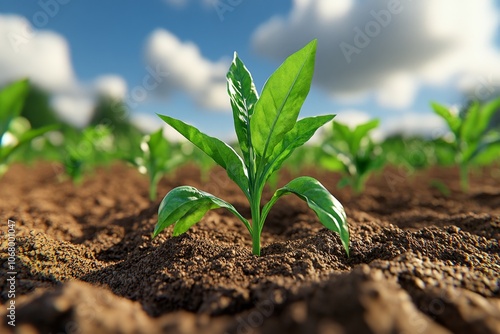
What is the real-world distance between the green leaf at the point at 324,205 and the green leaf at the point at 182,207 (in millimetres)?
384

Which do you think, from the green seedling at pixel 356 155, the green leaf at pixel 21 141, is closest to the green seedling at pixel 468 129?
the green seedling at pixel 356 155

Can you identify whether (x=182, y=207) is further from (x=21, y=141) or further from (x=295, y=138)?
(x=21, y=141)

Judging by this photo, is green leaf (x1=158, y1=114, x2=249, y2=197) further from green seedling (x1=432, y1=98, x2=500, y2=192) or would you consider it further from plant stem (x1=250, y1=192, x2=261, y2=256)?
green seedling (x1=432, y1=98, x2=500, y2=192)

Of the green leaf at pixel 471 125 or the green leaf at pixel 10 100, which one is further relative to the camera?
the green leaf at pixel 471 125

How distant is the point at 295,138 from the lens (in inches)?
71.0

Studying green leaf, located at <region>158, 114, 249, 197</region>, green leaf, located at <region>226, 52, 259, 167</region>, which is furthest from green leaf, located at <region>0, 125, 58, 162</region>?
green leaf, located at <region>226, 52, 259, 167</region>

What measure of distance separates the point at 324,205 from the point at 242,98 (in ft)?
2.29

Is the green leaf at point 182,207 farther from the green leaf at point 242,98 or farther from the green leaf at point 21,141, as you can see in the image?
the green leaf at point 21,141

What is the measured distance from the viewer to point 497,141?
365cm

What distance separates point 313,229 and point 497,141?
2.56m

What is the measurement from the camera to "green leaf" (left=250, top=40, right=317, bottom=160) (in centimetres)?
159

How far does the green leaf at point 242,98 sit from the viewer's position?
5.94ft

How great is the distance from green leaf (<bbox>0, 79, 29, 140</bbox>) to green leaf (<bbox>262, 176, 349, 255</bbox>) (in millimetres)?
2628

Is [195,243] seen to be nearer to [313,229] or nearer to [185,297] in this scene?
[185,297]
